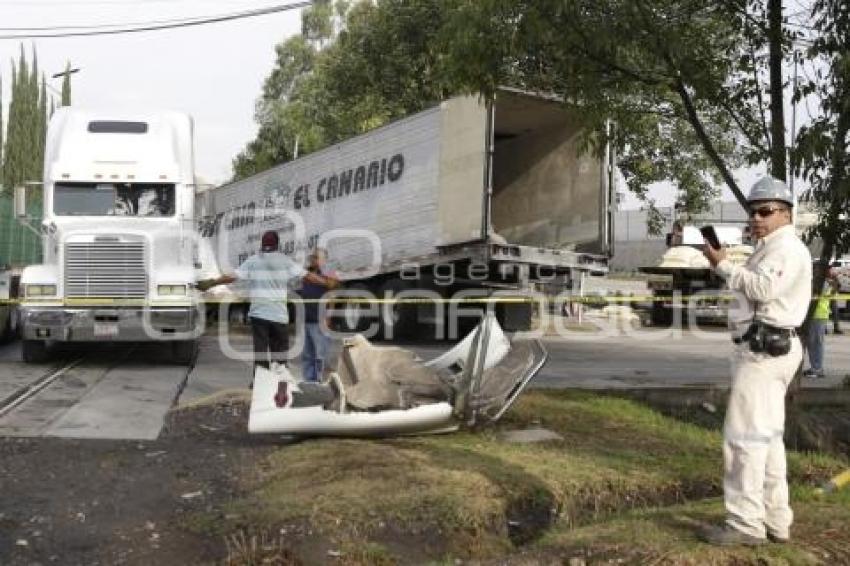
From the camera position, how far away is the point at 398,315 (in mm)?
17969

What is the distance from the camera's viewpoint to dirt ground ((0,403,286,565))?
514 centimetres

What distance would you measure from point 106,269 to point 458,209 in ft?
18.2

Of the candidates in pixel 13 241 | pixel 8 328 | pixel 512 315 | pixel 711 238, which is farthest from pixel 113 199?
pixel 711 238

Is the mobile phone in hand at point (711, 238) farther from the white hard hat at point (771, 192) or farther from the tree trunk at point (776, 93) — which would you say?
the tree trunk at point (776, 93)

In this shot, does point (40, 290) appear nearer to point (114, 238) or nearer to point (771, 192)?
point (114, 238)

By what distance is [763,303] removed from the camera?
4840 millimetres

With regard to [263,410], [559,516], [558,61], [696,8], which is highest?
[696,8]

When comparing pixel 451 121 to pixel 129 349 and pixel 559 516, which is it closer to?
pixel 129 349

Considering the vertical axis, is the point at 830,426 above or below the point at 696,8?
below

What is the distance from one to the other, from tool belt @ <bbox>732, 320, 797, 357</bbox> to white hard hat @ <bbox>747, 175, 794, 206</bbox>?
0.66 metres

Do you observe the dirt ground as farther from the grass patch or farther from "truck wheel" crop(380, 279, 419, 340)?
"truck wheel" crop(380, 279, 419, 340)

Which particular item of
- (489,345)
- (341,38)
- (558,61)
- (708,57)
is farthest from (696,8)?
(341,38)

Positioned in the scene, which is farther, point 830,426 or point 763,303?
point 830,426

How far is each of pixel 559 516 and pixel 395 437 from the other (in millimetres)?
1923
